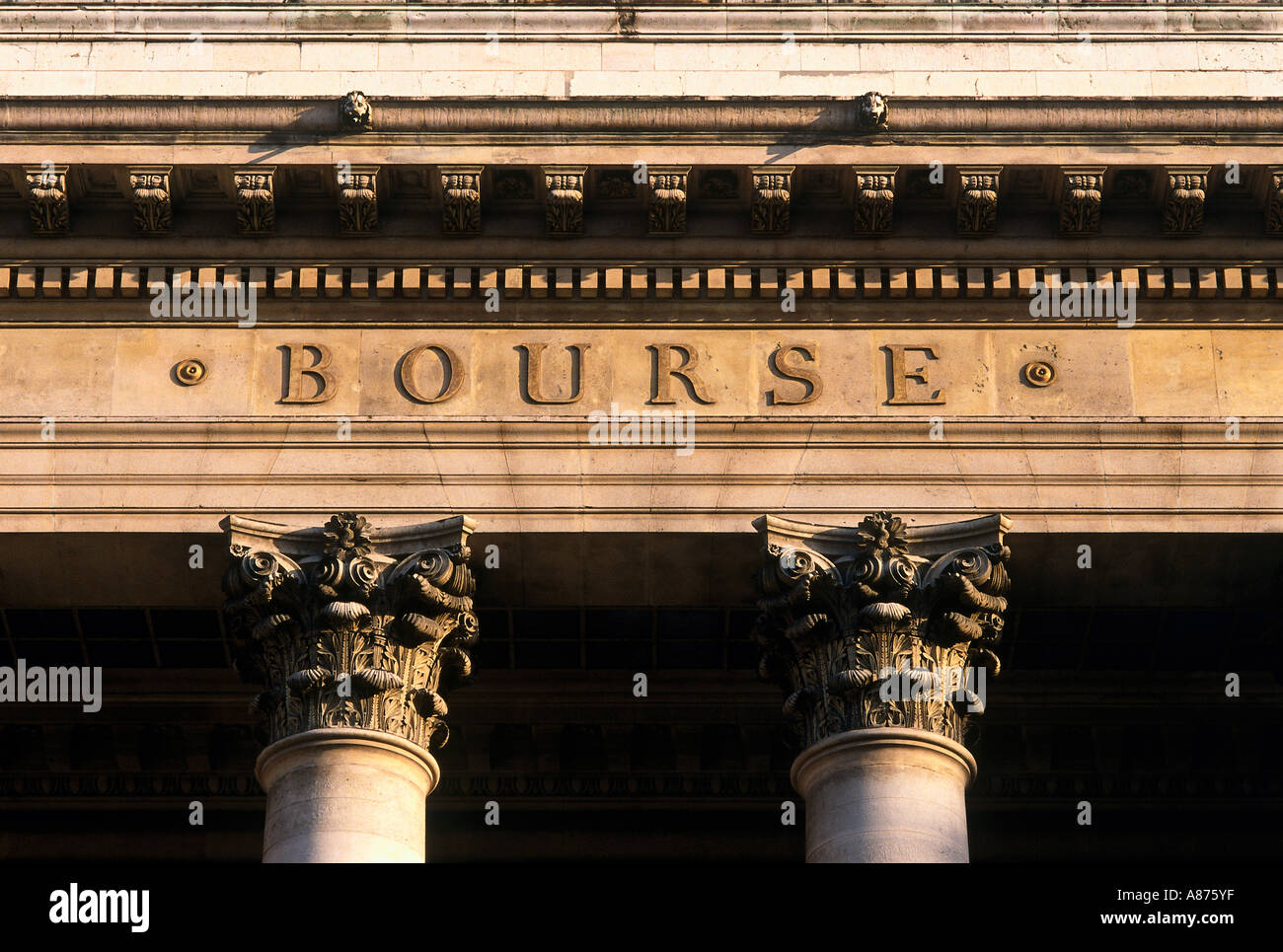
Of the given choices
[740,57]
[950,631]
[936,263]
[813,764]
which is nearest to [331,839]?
[813,764]

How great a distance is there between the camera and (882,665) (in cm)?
2330

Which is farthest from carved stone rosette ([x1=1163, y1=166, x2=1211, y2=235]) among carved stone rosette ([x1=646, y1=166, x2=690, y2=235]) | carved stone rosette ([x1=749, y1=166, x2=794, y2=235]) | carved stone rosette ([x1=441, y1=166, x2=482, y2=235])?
carved stone rosette ([x1=441, y1=166, x2=482, y2=235])

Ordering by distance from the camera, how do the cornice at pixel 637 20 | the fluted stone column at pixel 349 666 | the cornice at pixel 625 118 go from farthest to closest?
1. the cornice at pixel 637 20
2. the cornice at pixel 625 118
3. the fluted stone column at pixel 349 666

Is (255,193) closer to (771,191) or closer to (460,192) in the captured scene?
(460,192)

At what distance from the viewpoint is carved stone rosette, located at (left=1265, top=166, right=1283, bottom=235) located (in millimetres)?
25219

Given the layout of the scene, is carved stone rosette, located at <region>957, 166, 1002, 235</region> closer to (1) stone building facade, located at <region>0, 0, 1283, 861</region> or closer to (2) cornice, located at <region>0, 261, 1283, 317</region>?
(1) stone building facade, located at <region>0, 0, 1283, 861</region>

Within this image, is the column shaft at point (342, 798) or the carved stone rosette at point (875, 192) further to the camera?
the carved stone rosette at point (875, 192)

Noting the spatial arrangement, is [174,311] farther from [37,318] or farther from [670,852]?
[670,852]

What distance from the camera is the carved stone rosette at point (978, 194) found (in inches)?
995

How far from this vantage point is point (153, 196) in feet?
82.8

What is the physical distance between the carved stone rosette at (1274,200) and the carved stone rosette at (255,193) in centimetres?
998

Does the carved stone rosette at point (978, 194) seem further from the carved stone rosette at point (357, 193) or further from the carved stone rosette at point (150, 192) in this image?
the carved stone rosette at point (150, 192)

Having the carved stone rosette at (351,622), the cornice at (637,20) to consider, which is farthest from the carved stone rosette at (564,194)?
the carved stone rosette at (351,622)

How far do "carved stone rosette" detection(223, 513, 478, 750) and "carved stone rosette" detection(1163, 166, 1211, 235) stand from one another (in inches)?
306
